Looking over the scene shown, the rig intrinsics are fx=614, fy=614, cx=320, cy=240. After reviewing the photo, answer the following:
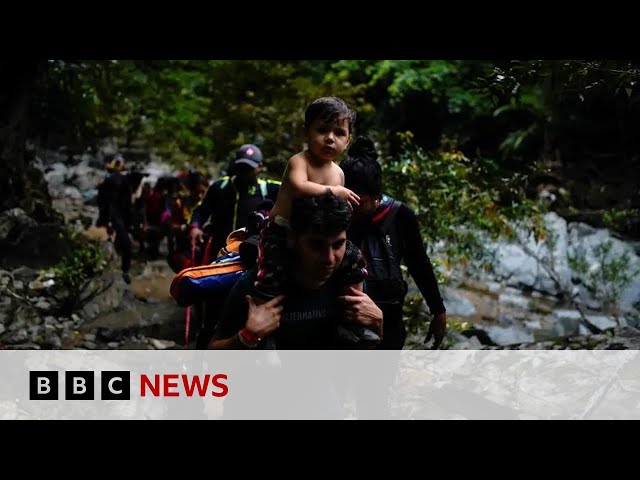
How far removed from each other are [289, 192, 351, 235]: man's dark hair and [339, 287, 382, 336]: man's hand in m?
0.34

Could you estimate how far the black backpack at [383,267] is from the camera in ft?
10.1

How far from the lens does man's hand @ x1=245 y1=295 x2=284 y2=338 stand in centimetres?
225

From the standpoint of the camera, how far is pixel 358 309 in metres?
2.43

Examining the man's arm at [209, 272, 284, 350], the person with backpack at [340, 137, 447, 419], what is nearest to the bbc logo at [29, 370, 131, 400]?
Answer: the man's arm at [209, 272, 284, 350]

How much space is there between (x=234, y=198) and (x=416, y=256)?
77.6 inches

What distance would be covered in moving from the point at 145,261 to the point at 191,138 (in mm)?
4327

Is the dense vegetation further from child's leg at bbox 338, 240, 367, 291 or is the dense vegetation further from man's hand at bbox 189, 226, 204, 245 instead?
man's hand at bbox 189, 226, 204, 245

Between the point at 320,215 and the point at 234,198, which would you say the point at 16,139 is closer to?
the point at 234,198

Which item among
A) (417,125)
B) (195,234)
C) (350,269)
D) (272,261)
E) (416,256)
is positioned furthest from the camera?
(417,125)

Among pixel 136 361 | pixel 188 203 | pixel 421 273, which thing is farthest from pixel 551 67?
pixel 188 203

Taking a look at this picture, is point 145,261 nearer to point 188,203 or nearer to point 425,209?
point 188,203

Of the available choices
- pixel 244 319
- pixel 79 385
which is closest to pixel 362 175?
pixel 244 319

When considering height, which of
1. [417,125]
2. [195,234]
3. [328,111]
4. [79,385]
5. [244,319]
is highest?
[328,111]

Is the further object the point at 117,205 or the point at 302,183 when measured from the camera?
the point at 117,205
